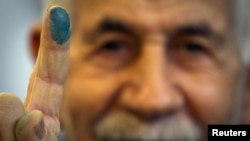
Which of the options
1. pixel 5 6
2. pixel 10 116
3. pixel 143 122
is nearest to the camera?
pixel 10 116

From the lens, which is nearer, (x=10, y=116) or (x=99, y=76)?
(x=10, y=116)

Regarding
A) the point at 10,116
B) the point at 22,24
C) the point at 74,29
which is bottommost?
the point at 10,116

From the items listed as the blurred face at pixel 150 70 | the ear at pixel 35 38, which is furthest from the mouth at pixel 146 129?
the ear at pixel 35 38

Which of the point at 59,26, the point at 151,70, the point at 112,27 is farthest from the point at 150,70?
the point at 59,26

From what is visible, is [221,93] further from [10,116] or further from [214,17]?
[10,116]

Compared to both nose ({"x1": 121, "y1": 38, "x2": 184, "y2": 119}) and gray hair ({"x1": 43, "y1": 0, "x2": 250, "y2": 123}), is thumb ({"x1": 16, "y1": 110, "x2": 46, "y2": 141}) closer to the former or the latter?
nose ({"x1": 121, "y1": 38, "x2": 184, "y2": 119})

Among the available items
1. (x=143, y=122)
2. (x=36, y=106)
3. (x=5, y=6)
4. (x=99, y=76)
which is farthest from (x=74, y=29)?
(x=5, y=6)

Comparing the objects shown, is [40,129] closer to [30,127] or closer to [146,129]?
[30,127]

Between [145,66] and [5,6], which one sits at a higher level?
[5,6]
